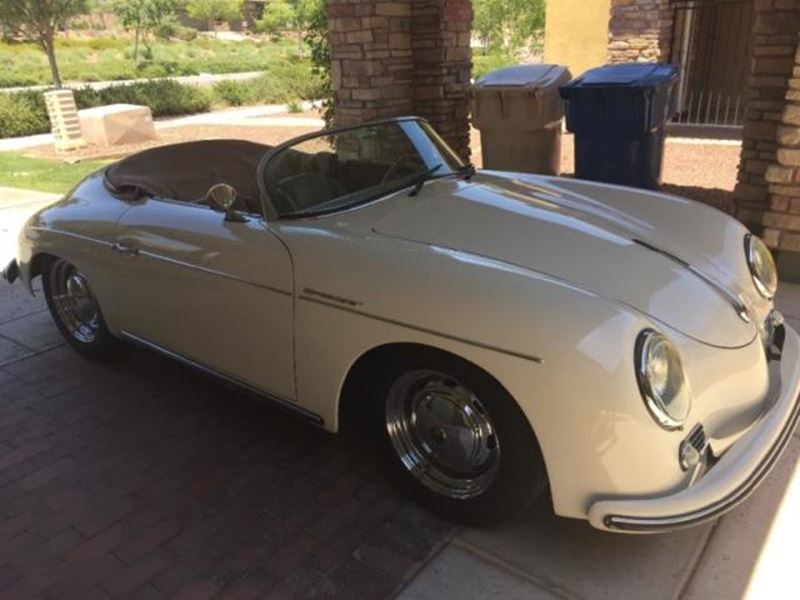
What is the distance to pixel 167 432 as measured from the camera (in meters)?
3.45

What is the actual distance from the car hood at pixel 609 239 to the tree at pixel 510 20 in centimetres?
2019

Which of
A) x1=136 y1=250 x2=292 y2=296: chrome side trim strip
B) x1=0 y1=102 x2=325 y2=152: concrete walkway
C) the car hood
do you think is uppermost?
the car hood

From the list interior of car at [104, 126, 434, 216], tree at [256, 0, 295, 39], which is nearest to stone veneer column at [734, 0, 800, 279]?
interior of car at [104, 126, 434, 216]

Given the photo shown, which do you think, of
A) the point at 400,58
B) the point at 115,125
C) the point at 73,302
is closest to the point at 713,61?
the point at 400,58

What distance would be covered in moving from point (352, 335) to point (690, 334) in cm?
117

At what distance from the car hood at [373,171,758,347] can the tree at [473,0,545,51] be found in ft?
66.2

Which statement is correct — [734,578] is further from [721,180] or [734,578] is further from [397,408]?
[721,180]

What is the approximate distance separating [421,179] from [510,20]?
70.3 ft

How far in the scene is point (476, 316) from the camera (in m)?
2.27

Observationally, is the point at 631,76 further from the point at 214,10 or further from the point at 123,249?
the point at 214,10

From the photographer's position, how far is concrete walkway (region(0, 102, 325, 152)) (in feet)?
50.8

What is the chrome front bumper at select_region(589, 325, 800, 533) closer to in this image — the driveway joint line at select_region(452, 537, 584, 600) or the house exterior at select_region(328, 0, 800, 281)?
the driveway joint line at select_region(452, 537, 584, 600)

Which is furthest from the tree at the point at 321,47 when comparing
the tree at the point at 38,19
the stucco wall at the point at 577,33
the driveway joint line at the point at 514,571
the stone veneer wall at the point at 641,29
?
the tree at the point at 38,19

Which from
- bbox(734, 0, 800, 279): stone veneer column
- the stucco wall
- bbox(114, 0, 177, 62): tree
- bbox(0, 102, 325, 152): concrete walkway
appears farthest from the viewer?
bbox(114, 0, 177, 62): tree
